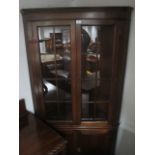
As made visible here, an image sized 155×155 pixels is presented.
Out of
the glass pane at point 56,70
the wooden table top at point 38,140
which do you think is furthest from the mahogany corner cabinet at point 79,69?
the wooden table top at point 38,140

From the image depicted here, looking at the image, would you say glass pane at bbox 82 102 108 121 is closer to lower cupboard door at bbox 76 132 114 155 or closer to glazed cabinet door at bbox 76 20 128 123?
glazed cabinet door at bbox 76 20 128 123

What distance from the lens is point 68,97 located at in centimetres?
165

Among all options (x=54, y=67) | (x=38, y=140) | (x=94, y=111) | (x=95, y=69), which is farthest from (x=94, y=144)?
(x=54, y=67)

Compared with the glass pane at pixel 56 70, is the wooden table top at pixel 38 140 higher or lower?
lower

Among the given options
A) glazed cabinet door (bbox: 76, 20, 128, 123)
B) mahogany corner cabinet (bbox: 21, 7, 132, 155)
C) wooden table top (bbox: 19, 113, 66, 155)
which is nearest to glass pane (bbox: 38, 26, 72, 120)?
mahogany corner cabinet (bbox: 21, 7, 132, 155)

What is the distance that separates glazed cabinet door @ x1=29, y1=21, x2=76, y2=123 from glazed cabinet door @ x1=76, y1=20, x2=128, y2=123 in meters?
0.09

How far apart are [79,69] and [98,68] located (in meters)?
0.20

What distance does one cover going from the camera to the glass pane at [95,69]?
1.46 meters

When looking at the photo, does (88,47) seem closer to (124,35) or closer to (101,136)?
(124,35)

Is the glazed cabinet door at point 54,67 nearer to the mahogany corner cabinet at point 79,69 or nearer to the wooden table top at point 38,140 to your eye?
the mahogany corner cabinet at point 79,69

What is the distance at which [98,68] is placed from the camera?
5.13 feet

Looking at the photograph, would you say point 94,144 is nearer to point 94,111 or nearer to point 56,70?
point 94,111
